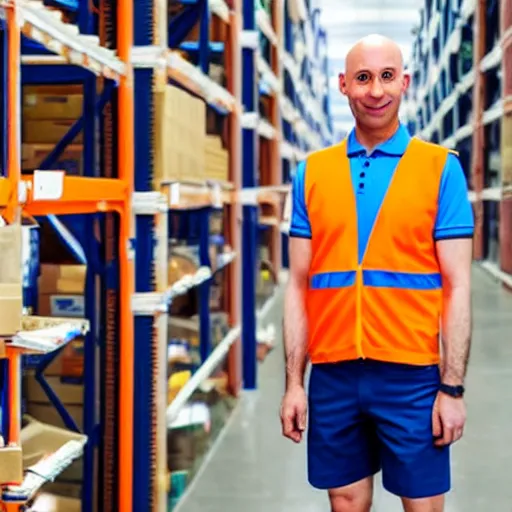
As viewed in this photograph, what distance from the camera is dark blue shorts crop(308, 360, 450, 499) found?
2432mm

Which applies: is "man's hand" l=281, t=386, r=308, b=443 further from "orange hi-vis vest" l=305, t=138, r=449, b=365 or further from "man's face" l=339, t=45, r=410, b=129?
"man's face" l=339, t=45, r=410, b=129

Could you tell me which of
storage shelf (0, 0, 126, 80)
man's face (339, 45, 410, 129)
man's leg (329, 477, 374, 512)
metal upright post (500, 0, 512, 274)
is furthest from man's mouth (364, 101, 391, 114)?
metal upright post (500, 0, 512, 274)

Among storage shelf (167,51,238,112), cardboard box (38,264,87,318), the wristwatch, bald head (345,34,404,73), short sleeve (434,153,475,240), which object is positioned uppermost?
storage shelf (167,51,238,112)

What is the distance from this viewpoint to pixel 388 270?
8.02 ft

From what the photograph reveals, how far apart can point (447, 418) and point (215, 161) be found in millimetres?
Result: 3303

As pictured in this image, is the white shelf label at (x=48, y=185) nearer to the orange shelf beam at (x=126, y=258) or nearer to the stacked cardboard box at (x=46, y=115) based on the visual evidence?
the orange shelf beam at (x=126, y=258)

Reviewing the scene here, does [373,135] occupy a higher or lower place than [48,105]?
lower

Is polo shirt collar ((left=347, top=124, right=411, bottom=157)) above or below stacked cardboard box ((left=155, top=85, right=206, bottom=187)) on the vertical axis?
below

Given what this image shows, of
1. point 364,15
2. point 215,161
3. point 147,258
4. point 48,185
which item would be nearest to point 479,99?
point 215,161

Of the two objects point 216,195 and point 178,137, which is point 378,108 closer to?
point 178,137

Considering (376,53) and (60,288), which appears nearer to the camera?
(376,53)

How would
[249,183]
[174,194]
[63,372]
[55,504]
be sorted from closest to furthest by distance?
[174,194] → [55,504] → [63,372] → [249,183]

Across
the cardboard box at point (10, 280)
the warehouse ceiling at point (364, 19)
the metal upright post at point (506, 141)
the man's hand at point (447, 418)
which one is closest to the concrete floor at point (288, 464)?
the man's hand at point (447, 418)

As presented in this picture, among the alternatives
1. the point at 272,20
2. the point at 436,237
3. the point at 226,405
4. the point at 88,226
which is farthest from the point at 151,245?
the point at 272,20
